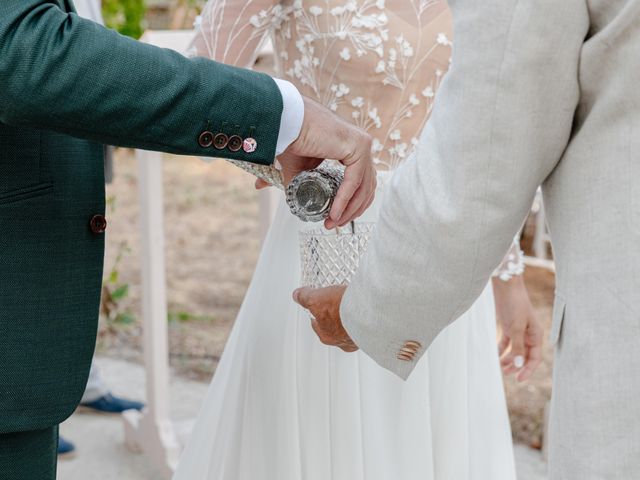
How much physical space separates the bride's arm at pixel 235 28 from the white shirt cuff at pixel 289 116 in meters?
0.38

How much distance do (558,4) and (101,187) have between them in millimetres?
853

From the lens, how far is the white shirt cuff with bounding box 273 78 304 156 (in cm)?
150

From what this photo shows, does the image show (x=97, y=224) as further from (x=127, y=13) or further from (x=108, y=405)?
(x=127, y=13)

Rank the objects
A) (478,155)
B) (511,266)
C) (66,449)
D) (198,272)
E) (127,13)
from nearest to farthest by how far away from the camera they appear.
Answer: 1. (478,155)
2. (511,266)
3. (66,449)
4. (198,272)
5. (127,13)

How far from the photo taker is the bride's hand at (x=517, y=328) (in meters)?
2.15

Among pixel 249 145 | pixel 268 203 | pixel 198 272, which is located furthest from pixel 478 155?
pixel 198 272

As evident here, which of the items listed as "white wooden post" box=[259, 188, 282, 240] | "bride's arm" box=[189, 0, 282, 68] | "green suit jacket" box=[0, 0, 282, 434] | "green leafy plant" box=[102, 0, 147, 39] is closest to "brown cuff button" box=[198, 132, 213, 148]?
"green suit jacket" box=[0, 0, 282, 434]

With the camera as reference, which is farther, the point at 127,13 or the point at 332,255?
Result: the point at 127,13

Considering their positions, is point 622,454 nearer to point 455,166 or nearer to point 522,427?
point 455,166

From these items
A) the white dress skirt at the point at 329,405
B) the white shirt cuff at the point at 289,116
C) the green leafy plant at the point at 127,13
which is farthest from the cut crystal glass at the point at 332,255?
the green leafy plant at the point at 127,13

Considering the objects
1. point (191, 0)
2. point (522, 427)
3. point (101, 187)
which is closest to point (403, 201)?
point (101, 187)

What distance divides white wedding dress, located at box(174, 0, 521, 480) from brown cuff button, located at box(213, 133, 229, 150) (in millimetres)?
485

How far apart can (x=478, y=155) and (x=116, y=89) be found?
533 mm

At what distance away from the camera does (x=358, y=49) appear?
6.08 feet
